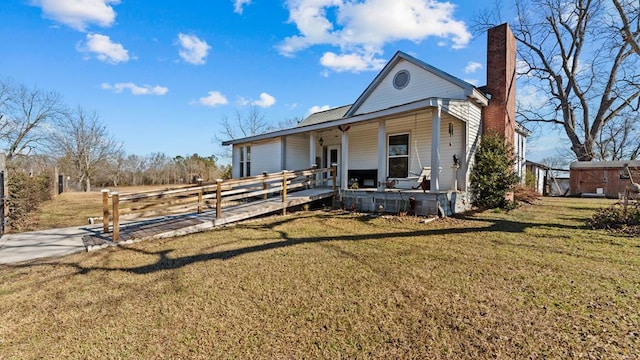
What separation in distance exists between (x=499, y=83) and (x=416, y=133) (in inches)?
144

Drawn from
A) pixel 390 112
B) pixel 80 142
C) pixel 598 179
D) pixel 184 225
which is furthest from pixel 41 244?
pixel 80 142

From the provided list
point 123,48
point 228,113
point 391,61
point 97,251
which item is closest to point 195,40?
point 123,48

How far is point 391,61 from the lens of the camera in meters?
11.5

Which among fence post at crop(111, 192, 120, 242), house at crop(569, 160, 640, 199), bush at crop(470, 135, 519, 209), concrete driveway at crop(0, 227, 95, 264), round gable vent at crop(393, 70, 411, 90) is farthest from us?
house at crop(569, 160, 640, 199)

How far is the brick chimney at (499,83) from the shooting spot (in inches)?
407

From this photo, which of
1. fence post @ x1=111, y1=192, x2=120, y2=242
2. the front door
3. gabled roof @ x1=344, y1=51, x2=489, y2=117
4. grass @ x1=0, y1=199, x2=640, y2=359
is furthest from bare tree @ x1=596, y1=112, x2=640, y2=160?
fence post @ x1=111, y1=192, x2=120, y2=242

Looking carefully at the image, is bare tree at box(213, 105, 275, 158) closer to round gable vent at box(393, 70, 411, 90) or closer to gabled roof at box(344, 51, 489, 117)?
gabled roof at box(344, 51, 489, 117)

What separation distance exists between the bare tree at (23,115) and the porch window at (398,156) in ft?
106

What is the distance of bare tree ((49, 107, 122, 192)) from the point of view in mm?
29797

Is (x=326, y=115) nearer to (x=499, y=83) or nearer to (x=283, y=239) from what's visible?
(x=499, y=83)

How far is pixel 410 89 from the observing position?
36.8 feet

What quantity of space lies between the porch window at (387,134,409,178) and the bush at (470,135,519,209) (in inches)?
90.6

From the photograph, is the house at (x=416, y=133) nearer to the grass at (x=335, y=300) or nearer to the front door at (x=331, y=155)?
the front door at (x=331, y=155)

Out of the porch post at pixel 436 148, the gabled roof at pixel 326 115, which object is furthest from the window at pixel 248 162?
the porch post at pixel 436 148
